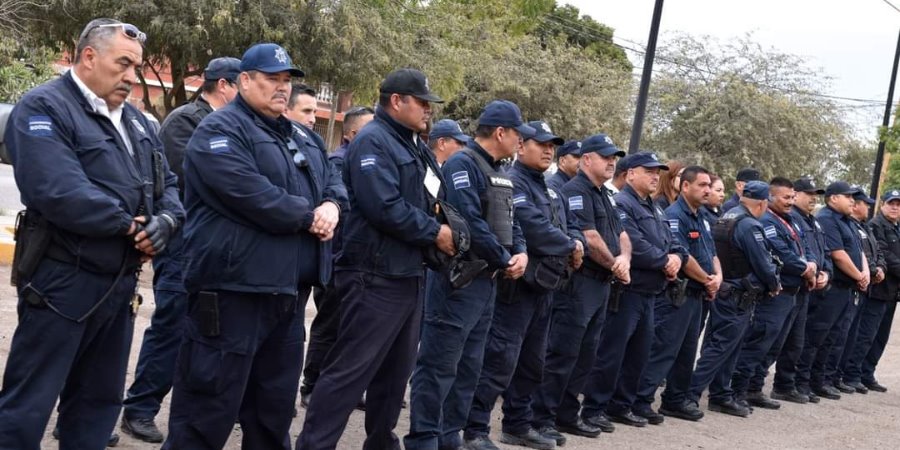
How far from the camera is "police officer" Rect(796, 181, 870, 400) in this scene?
11.0m

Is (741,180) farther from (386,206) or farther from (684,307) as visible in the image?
(386,206)

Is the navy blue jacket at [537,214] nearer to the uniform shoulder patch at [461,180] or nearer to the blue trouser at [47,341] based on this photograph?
the uniform shoulder patch at [461,180]

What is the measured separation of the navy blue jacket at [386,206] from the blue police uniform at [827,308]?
21.5ft

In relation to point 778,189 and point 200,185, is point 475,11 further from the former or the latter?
point 200,185

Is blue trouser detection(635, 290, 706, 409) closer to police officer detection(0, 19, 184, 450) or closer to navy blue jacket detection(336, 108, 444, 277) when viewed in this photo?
navy blue jacket detection(336, 108, 444, 277)

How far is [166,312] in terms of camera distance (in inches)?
232

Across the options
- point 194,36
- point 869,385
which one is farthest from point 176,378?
point 194,36

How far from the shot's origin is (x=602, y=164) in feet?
25.8

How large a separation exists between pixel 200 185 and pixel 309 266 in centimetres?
62

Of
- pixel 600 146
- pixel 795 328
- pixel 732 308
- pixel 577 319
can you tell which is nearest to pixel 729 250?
pixel 732 308

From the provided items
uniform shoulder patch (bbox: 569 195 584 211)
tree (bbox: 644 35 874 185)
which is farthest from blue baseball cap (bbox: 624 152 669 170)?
tree (bbox: 644 35 874 185)


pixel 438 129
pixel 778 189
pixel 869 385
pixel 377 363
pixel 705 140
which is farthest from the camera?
pixel 705 140

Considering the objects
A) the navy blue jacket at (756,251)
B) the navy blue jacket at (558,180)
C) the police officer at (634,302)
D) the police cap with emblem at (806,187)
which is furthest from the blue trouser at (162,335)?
the police cap with emblem at (806,187)

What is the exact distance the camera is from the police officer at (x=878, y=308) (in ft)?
39.2
